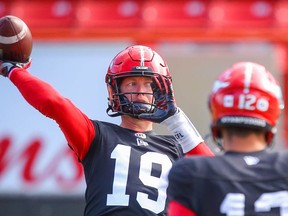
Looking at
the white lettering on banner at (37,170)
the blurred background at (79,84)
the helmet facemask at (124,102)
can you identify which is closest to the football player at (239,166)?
the helmet facemask at (124,102)

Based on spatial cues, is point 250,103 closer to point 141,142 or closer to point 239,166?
point 239,166

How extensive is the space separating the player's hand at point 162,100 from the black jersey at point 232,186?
767mm

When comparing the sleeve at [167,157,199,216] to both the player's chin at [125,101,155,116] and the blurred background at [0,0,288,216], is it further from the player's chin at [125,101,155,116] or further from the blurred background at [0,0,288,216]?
the blurred background at [0,0,288,216]

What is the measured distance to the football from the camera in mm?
3611

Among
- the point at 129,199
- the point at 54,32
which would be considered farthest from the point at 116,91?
the point at 54,32

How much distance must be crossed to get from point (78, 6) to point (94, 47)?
1634 millimetres

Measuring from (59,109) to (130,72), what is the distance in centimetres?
45

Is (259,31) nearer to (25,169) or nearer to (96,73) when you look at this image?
(96,73)

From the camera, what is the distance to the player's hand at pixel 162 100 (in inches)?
123

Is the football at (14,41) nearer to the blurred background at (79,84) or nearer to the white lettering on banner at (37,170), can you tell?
the blurred background at (79,84)

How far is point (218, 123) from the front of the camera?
7.99 ft

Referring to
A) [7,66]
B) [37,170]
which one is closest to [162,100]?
[7,66]

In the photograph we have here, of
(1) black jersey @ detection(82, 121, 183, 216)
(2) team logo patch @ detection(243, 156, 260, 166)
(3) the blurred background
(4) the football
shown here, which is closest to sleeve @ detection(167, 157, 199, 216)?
(2) team logo patch @ detection(243, 156, 260, 166)

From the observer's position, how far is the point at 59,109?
327 cm
